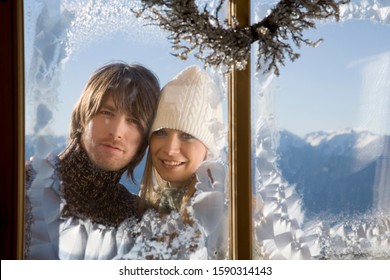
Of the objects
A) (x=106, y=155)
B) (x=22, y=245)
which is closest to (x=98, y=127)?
(x=106, y=155)

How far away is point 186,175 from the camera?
3062 millimetres

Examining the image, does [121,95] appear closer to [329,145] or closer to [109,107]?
[109,107]

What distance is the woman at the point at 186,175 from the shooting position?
9.90 ft

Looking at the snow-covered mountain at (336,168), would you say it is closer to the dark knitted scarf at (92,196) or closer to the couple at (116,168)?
the couple at (116,168)

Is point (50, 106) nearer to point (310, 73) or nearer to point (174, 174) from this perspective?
point (174, 174)

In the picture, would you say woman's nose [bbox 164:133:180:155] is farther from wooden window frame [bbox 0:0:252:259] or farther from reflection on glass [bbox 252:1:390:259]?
reflection on glass [bbox 252:1:390:259]

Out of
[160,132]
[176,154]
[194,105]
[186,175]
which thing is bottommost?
[186,175]

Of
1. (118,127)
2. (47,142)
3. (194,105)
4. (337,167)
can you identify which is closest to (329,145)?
(337,167)

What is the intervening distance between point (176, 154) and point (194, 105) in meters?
0.29

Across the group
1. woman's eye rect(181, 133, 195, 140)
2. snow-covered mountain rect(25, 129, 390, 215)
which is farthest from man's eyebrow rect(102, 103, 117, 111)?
snow-covered mountain rect(25, 129, 390, 215)

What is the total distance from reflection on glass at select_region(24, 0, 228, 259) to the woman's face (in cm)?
8
